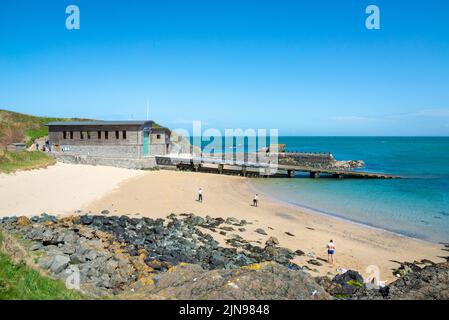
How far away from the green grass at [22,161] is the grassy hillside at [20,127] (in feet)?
54.7

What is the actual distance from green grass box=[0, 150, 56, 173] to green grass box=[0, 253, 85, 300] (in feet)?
77.5

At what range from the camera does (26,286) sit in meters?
5.67

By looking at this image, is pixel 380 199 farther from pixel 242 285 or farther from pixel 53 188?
pixel 53 188

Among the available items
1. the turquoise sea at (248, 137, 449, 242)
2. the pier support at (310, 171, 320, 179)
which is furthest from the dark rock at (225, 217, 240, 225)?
the pier support at (310, 171, 320, 179)

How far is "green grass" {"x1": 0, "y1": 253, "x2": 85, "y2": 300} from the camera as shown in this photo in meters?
5.31

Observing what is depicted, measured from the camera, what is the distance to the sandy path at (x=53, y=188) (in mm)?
19594

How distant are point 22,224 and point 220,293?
12.7 m

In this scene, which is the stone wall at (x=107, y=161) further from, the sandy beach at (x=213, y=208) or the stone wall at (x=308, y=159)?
the stone wall at (x=308, y=159)

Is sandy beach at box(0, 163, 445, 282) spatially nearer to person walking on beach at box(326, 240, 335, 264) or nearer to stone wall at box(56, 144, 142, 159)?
person walking on beach at box(326, 240, 335, 264)

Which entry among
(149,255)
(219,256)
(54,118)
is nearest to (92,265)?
(149,255)

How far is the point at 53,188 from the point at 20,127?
3945 cm

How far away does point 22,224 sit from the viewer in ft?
49.3

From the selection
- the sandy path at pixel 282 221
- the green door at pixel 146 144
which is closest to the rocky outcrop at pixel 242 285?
the sandy path at pixel 282 221

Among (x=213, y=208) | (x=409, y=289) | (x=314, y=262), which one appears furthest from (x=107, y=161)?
(x=409, y=289)
